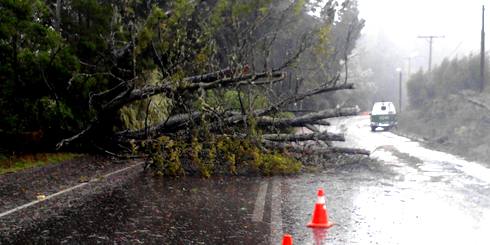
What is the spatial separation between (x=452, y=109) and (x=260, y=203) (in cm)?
2947

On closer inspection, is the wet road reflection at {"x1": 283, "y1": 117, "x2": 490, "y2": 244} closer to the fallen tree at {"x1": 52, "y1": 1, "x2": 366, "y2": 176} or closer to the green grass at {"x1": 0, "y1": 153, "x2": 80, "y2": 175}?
the fallen tree at {"x1": 52, "y1": 1, "x2": 366, "y2": 176}

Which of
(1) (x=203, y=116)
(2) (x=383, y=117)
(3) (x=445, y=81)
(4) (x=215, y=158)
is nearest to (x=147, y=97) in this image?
(1) (x=203, y=116)

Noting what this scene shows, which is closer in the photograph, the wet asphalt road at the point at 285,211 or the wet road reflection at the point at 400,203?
the wet asphalt road at the point at 285,211

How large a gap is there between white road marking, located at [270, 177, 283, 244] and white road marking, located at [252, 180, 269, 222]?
6.3 inches

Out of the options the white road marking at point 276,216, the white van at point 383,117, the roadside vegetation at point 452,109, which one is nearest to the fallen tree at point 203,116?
the white road marking at point 276,216

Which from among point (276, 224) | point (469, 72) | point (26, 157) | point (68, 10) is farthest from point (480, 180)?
point (469, 72)

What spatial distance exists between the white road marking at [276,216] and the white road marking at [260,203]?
0.53 feet

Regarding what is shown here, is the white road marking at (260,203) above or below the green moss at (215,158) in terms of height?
below

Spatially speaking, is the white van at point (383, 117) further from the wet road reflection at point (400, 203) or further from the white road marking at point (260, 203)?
the white road marking at point (260, 203)

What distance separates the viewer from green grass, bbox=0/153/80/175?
13.1m

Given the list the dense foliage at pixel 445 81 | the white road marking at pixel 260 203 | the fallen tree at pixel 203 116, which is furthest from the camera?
the dense foliage at pixel 445 81

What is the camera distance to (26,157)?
14328 millimetres

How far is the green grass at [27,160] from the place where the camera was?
1311 cm

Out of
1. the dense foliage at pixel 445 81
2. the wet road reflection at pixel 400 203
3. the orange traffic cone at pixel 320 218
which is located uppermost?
the dense foliage at pixel 445 81
